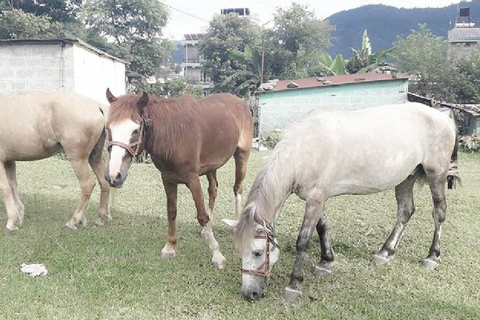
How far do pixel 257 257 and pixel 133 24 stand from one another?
38427 mm

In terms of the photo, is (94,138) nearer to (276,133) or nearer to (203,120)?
(203,120)

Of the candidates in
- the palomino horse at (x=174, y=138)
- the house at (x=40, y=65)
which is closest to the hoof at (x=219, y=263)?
the palomino horse at (x=174, y=138)

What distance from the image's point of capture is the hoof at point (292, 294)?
3.68 m

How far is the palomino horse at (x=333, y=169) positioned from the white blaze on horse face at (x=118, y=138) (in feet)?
3.79

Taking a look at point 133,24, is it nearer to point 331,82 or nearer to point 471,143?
point 331,82

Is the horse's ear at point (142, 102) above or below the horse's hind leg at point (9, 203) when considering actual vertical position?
above

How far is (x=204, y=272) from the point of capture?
13.9 ft

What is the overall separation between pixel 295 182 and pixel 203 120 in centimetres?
135

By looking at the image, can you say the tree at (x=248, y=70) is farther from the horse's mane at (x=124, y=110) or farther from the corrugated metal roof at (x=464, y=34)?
the horse's mane at (x=124, y=110)

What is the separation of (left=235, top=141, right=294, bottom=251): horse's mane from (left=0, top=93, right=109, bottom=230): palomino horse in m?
2.67

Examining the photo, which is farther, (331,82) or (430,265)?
(331,82)

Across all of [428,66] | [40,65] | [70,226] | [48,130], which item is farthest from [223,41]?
[70,226]

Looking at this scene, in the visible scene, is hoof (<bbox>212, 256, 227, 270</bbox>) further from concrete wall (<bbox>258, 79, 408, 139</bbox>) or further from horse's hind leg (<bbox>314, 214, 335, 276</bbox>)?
Result: concrete wall (<bbox>258, 79, 408, 139</bbox>)

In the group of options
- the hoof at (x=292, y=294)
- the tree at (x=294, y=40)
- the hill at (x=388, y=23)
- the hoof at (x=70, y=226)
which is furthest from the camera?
the hill at (x=388, y=23)
